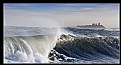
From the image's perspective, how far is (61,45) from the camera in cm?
419

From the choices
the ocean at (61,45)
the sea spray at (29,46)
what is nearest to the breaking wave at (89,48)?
the ocean at (61,45)

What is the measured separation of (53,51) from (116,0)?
44.2 inches

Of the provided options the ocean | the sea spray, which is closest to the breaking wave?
the ocean

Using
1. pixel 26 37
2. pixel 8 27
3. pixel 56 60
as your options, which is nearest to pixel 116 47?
pixel 56 60

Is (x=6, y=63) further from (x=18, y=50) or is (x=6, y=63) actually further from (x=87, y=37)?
(x=87, y=37)

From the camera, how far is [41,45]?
4074 mm

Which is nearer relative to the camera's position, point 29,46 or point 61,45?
point 29,46

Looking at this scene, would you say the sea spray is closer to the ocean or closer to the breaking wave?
the ocean

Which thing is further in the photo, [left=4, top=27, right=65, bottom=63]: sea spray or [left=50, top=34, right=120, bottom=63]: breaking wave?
[left=50, top=34, right=120, bottom=63]: breaking wave

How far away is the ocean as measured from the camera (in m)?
3.93

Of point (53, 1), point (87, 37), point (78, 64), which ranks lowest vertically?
point (78, 64)

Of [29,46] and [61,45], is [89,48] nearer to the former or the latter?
[61,45]

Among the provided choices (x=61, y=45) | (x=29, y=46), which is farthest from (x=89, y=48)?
(x=29, y=46)

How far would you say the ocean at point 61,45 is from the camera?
3.93 meters
